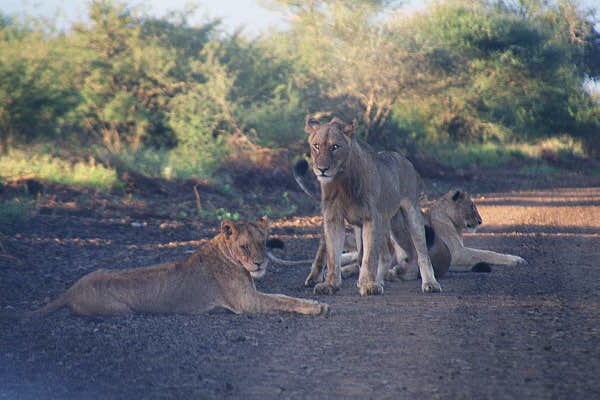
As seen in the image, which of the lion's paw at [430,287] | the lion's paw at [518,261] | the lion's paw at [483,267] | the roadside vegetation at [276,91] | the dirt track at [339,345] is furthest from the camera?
the roadside vegetation at [276,91]

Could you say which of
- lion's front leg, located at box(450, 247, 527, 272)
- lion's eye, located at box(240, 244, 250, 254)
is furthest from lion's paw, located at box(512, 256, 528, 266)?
lion's eye, located at box(240, 244, 250, 254)

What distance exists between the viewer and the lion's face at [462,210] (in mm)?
10133

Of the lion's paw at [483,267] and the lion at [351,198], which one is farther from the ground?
the lion at [351,198]

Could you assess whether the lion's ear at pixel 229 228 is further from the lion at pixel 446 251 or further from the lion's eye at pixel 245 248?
the lion at pixel 446 251

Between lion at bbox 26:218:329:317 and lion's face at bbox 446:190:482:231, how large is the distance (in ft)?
11.9

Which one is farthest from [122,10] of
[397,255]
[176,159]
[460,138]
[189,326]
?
[189,326]

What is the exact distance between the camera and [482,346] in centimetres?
554

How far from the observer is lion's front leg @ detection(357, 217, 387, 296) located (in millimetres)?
7844

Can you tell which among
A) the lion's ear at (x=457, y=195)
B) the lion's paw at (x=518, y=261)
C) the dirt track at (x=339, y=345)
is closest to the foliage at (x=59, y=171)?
the dirt track at (x=339, y=345)

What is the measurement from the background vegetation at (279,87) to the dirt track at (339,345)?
9318 mm

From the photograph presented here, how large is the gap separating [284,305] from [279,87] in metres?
17.5

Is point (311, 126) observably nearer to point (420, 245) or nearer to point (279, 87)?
point (420, 245)

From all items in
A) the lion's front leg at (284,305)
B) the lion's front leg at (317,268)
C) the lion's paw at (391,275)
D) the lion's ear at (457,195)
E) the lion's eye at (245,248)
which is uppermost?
the lion's eye at (245,248)

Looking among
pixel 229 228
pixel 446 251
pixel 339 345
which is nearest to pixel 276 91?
pixel 446 251
